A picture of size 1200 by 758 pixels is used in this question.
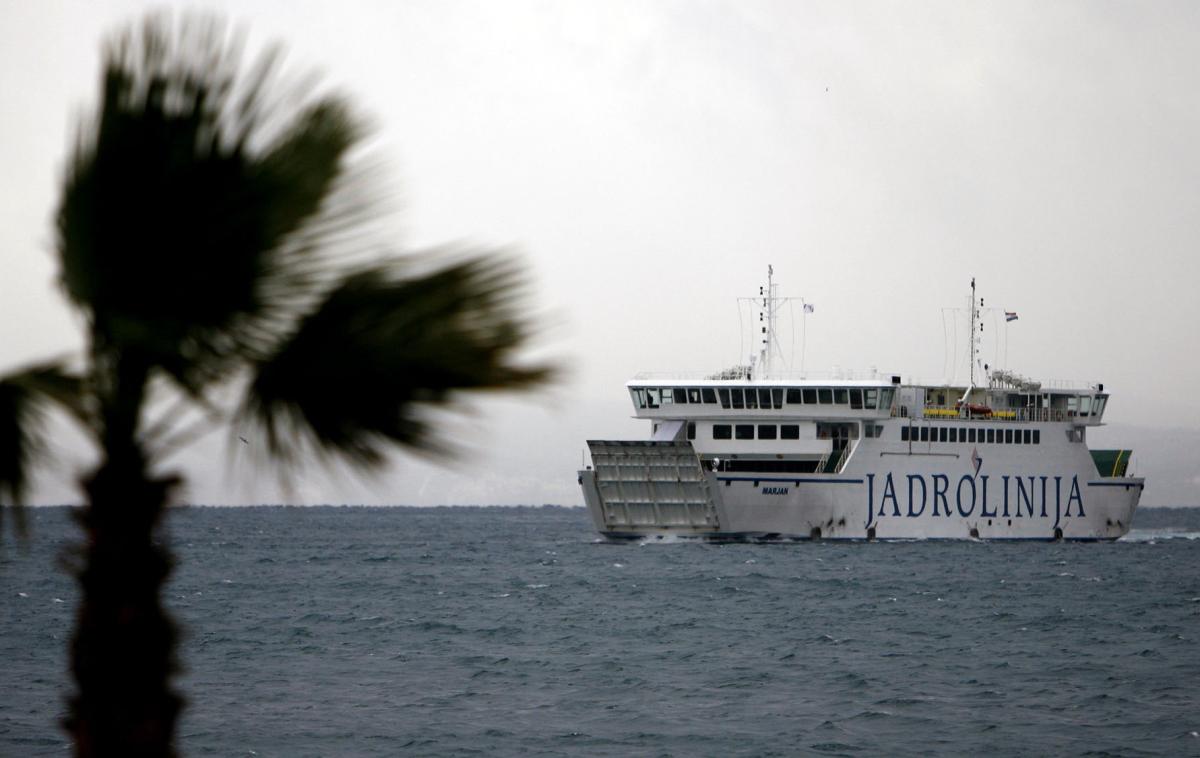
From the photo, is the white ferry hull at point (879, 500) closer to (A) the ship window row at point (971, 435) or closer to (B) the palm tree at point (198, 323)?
(A) the ship window row at point (971, 435)

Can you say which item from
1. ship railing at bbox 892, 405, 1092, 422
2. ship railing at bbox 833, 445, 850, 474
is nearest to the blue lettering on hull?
ship railing at bbox 833, 445, 850, 474

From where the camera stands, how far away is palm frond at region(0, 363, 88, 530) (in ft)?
16.1

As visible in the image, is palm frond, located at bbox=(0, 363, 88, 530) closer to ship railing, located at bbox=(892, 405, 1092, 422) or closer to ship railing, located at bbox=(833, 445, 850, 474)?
ship railing, located at bbox=(833, 445, 850, 474)

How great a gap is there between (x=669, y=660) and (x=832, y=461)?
3200 cm

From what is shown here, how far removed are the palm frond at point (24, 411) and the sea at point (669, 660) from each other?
5.67ft

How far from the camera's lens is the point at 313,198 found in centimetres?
488

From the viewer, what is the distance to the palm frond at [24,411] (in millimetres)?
4895

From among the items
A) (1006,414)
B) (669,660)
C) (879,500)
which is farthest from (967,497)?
(669,660)

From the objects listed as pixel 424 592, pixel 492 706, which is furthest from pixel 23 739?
pixel 424 592

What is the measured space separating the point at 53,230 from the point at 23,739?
65.3ft

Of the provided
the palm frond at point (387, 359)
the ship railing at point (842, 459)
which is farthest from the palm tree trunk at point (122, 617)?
the ship railing at point (842, 459)

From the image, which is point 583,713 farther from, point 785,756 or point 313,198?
point 313,198

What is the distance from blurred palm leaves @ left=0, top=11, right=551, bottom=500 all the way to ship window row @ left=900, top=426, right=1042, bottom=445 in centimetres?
6058

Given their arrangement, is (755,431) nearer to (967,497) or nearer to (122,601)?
(967,497)
